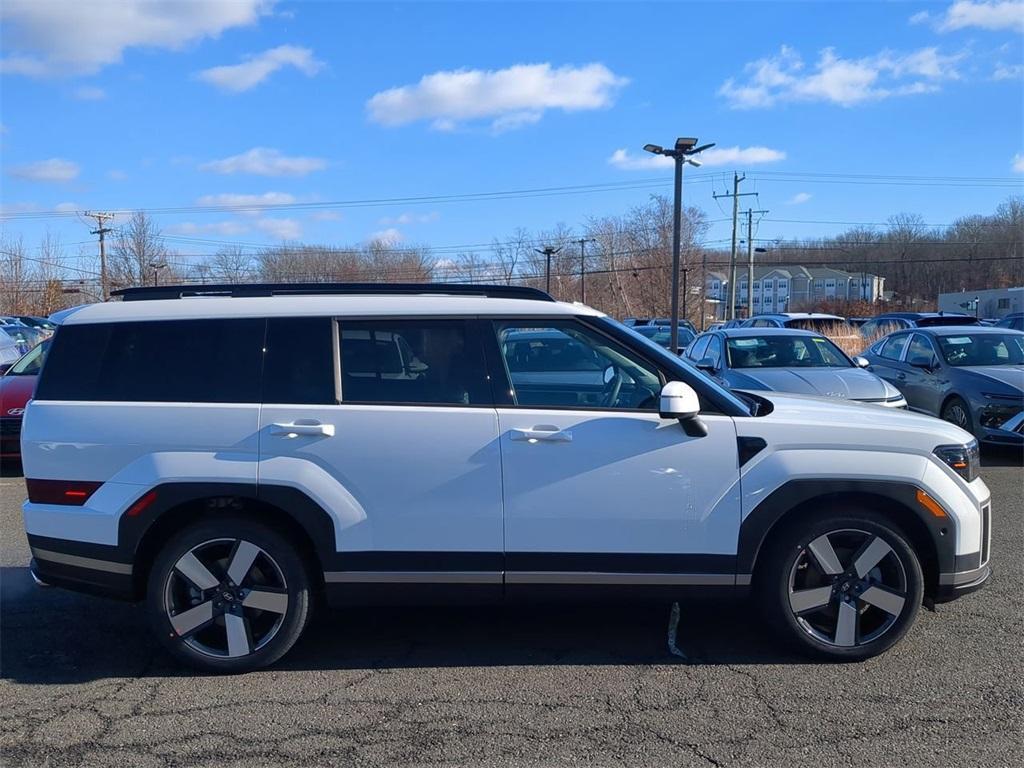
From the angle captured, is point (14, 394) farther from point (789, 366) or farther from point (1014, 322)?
point (1014, 322)

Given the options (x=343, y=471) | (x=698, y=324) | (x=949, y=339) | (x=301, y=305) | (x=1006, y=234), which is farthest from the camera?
(x=1006, y=234)

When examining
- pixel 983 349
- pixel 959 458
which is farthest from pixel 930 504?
pixel 983 349

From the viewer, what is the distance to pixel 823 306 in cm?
7475

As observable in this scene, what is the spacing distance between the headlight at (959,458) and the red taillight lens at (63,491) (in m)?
4.23

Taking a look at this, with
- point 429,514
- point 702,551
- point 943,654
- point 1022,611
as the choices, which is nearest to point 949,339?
point 1022,611

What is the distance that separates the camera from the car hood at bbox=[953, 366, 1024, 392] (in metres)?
9.62

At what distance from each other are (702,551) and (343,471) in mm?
1801

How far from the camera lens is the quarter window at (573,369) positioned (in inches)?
162

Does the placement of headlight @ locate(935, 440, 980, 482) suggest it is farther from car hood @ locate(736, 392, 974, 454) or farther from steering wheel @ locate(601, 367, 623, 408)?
steering wheel @ locate(601, 367, 623, 408)

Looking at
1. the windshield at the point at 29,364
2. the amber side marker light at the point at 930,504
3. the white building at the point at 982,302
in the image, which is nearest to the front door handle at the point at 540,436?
the amber side marker light at the point at 930,504

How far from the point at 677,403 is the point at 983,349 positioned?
892 cm

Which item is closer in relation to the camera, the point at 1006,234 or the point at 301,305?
the point at 301,305

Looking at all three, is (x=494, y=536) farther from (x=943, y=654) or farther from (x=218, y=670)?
(x=943, y=654)

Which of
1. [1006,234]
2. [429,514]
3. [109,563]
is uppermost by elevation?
[1006,234]
